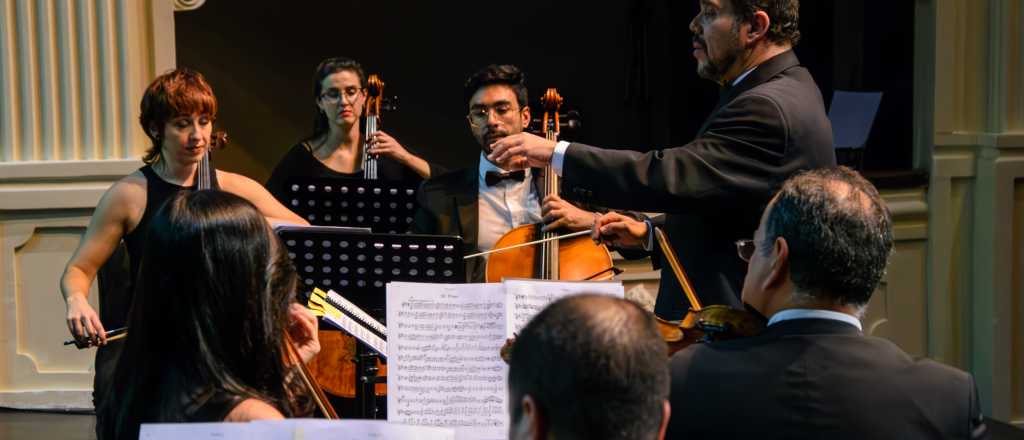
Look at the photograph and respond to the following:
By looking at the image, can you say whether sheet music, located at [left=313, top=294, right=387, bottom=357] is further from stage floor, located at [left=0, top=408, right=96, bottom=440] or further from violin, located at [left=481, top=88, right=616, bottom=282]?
stage floor, located at [left=0, top=408, right=96, bottom=440]

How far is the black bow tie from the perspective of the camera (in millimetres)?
4031

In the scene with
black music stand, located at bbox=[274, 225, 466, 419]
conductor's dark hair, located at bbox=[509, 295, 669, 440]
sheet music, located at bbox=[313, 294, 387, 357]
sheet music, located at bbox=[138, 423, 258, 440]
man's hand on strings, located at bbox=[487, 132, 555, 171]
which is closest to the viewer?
conductor's dark hair, located at bbox=[509, 295, 669, 440]

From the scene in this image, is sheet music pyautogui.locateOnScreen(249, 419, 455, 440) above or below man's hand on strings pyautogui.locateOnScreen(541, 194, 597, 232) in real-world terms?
below

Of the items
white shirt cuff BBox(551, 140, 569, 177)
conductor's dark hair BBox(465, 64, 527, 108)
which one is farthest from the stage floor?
white shirt cuff BBox(551, 140, 569, 177)

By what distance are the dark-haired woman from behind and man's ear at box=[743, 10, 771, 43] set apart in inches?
54.7

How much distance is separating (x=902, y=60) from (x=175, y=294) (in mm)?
5066

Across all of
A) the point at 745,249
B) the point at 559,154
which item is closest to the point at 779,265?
the point at 745,249

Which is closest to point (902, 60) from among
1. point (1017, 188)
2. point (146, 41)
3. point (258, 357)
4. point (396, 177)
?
point (1017, 188)

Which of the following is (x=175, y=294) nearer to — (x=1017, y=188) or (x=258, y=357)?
(x=258, y=357)

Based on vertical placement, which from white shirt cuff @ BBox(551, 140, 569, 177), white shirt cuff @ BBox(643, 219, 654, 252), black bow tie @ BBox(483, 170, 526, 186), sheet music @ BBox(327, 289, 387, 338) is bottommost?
sheet music @ BBox(327, 289, 387, 338)

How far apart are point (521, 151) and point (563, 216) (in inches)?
35.5

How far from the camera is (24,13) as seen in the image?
463cm

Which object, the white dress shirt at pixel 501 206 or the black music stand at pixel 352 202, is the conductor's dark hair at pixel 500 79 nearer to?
the white dress shirt at pixel 501 206

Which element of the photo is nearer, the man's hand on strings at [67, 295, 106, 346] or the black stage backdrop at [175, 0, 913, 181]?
the man's hand on strings at [67, 295, 106, 346]
